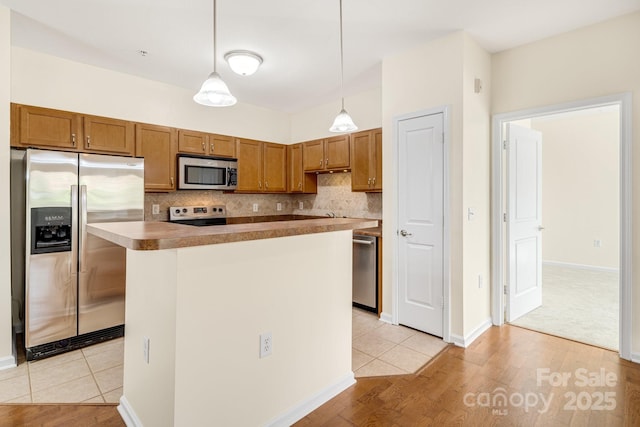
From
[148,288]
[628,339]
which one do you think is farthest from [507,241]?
[148,288]

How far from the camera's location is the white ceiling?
95.7 inches

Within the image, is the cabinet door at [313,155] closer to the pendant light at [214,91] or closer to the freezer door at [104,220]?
the freezer door at [104,220]

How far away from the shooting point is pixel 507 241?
3334 mm

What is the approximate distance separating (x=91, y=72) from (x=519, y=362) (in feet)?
15.9

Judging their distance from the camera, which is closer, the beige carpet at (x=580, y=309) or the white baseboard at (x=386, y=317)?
the beige carpet at (x=580, y=309)

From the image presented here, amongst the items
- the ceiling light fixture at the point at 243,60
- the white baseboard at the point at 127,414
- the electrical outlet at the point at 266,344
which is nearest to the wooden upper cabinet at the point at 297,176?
the ceiling light fixture at the point at 243,60

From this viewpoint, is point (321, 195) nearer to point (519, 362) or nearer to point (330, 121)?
point (330, 121)

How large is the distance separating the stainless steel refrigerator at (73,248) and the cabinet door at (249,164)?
1.53 m

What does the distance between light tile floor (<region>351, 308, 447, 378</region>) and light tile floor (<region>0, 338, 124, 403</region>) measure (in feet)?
5.76

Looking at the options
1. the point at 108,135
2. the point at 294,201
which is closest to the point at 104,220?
the point at 108,135

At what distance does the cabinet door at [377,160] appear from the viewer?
12.8 feet

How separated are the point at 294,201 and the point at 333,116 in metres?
1.58

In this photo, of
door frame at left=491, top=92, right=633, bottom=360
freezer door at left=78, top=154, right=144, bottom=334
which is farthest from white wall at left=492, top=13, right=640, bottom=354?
freezer door at left=78, top=154, right=144, bottom=334

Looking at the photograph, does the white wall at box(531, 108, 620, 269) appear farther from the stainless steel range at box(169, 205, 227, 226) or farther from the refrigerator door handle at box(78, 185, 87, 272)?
the refrigerator door handle at box(78, 185, 87, 272)
